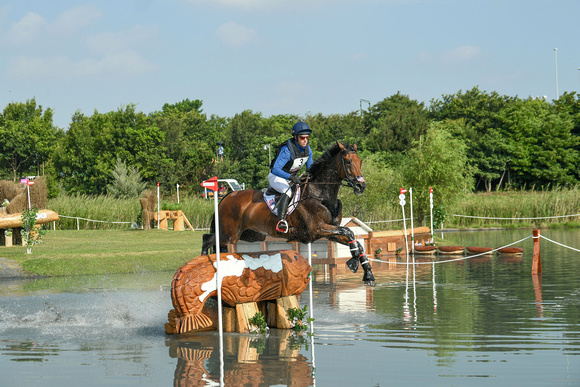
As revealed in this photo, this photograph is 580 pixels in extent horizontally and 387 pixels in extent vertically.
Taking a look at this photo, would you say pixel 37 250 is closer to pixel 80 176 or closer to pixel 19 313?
pixel 19 313

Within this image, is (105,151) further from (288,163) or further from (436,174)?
(288,163)

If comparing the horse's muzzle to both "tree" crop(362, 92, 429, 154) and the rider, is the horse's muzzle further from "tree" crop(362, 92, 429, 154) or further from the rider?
"tree" crop(362, 92, 429, 154)

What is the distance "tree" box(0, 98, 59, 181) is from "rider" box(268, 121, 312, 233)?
152 ft

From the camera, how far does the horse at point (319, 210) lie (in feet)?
27.9

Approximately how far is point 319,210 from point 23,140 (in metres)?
48.1

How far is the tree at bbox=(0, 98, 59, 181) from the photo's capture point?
5115 cm

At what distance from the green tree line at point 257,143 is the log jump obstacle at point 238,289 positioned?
124 ft

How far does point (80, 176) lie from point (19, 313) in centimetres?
4433

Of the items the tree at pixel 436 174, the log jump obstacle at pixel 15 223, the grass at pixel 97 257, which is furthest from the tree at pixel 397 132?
the log jump obstacle at pixel 15 223

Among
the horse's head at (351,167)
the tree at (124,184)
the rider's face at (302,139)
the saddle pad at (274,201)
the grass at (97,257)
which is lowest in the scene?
the grass at (97,257)

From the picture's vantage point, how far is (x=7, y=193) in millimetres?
23562

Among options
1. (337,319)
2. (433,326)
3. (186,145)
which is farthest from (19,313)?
(186,145)


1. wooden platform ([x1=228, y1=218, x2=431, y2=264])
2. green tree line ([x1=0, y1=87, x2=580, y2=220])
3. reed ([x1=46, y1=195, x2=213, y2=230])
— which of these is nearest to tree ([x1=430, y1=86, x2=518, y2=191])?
green tree line ([x1=0, y1=87, x2=580, y2=220])

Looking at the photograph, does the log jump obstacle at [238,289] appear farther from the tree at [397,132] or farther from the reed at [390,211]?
the tree at [397,132]
